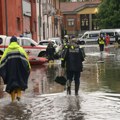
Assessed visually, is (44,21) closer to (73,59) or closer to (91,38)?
(91,38)

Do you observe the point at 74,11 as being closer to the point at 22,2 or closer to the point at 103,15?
the point at 103,15

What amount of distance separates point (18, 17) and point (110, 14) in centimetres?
3442

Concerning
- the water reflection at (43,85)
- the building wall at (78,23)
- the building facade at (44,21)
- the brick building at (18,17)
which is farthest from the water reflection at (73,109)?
the building wall at (78,23)

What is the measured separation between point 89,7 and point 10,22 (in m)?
65.4

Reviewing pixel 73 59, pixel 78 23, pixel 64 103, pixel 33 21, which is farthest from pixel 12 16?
pixel 78 23

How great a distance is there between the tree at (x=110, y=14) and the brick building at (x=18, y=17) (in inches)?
969

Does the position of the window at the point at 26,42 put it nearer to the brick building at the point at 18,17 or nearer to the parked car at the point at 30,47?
the parked car at the point at 30,47

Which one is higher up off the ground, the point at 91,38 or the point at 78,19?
the point at 78,19

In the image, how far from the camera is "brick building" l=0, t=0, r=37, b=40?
3775 cm

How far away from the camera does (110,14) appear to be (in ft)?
244

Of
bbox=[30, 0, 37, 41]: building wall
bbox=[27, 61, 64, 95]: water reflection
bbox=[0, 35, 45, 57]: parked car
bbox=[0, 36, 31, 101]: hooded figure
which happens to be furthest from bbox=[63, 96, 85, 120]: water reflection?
bbox=[30, 0, 37, 41]: building wall

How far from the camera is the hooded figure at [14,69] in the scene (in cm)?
1215

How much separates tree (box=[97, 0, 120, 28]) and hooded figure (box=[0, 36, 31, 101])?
2422 inches

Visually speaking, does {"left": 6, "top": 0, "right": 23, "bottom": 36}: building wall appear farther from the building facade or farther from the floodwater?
the floodwater
